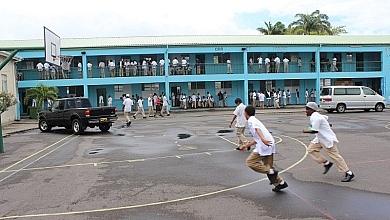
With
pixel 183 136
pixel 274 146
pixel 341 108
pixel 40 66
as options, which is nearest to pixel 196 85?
pixel 40 66

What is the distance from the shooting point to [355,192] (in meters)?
7.67

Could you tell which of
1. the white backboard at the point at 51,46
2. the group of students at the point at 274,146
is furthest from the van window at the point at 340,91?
the group of students at the point at 274,146

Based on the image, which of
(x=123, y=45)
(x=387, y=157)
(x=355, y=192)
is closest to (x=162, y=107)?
(x=123, y=45)

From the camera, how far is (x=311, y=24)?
188 feet

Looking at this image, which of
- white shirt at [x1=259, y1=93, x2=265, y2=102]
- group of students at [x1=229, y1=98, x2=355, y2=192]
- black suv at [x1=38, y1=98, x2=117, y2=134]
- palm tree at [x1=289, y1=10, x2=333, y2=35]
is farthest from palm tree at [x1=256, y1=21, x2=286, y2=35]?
group of students at [x1=229, y1=98, x2=355, y2=192]

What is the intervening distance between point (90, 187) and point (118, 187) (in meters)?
0.55

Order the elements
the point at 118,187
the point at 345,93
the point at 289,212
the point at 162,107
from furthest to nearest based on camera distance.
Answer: the point at 162,107
the point at 345,93
the point at 118,187
the point at 289,212

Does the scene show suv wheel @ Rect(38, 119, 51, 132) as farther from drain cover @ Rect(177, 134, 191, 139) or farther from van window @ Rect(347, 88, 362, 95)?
van window @ Rect(347, 88, 362, 95)

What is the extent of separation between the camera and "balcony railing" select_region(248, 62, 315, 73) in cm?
4000

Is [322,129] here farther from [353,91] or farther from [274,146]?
[353,91]

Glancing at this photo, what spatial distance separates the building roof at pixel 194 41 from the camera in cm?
3884

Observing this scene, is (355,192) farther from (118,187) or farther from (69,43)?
(69,43)

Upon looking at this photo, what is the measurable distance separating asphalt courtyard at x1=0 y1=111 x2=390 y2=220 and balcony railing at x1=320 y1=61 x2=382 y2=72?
26987 millimetres

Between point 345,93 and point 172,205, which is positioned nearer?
point 172,205
